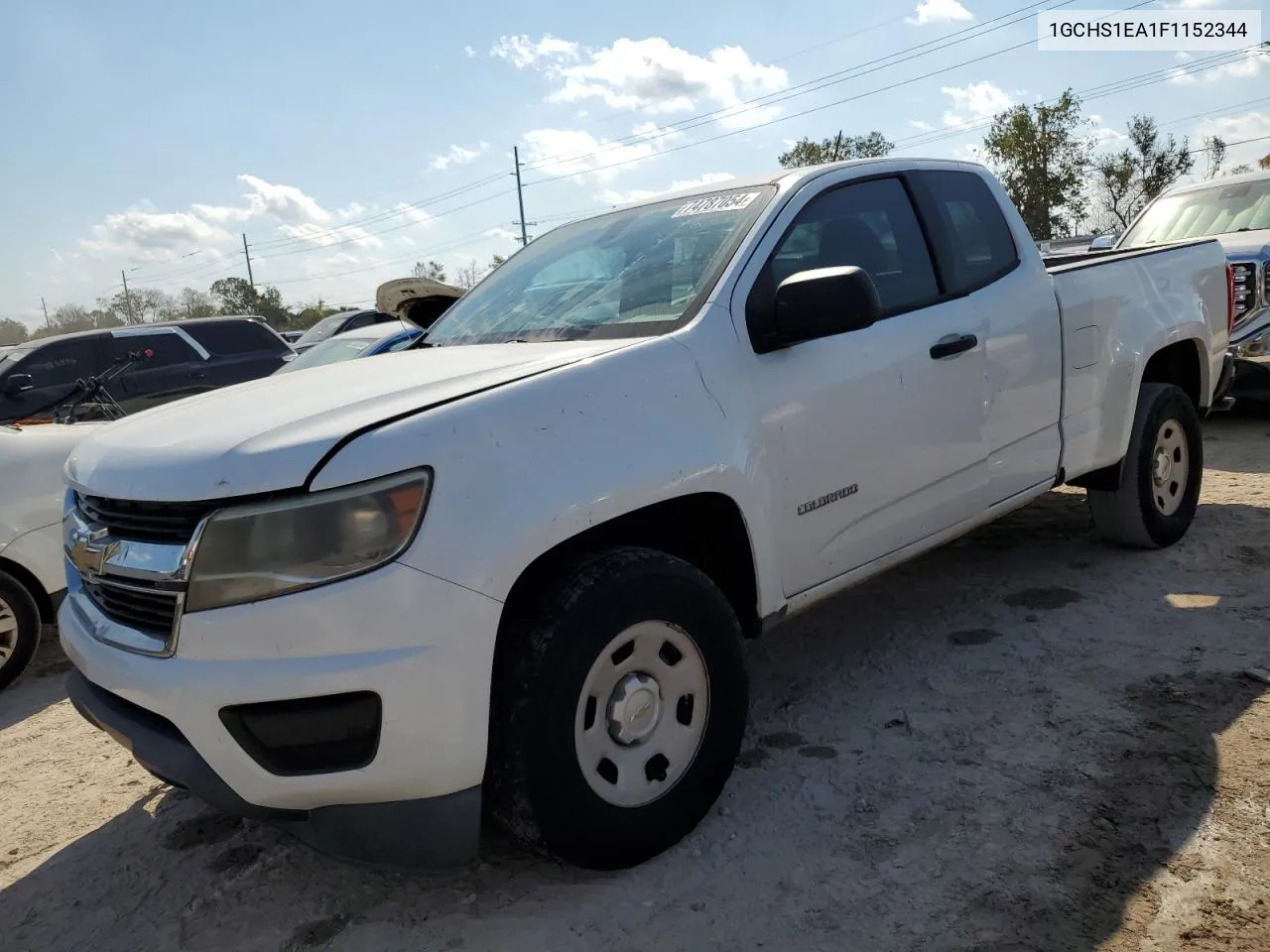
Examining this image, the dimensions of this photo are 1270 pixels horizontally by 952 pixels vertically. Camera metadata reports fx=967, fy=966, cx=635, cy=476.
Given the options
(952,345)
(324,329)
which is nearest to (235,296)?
(324,329)

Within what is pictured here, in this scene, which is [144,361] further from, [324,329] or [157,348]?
[324,329]

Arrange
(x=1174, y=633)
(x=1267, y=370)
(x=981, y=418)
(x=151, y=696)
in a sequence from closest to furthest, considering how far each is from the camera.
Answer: (x=151, y=696) < (x=981, y=418) < (x=1174, y=633) < (x=1267, y=370)

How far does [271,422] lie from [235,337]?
9.19 metres

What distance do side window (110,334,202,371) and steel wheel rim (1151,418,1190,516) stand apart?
29.6 ft

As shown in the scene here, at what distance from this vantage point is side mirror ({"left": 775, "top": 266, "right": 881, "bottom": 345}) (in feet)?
8.75

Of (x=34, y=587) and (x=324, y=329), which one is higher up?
(x=324, y=329)

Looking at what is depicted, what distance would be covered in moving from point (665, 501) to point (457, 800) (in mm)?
904

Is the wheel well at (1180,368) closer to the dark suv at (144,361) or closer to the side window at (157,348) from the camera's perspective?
the dark suv at (144,361)

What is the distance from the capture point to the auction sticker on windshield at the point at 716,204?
124 inches

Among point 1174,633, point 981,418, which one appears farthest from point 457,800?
point 1174,633

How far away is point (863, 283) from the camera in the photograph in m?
2.69

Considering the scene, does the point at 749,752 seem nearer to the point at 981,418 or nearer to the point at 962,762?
the point at 962,762

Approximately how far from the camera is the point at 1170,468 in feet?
15.4

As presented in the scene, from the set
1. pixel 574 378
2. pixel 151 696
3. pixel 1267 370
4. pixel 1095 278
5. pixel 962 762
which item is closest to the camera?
pixel 151 696
